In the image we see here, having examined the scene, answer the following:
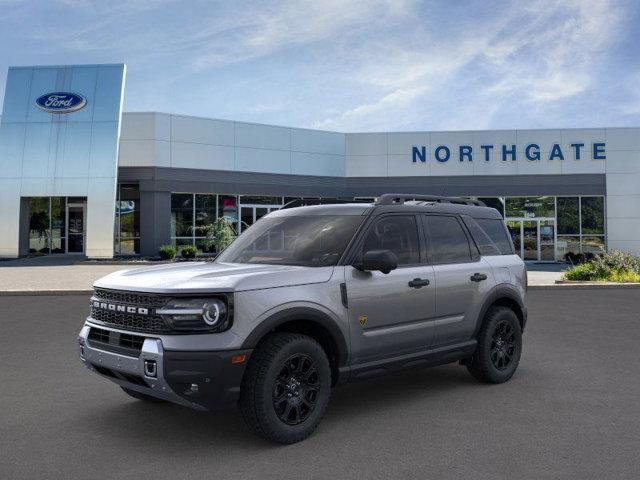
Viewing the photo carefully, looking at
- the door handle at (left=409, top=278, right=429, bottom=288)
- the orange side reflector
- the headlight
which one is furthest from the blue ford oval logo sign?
the orange side reflector

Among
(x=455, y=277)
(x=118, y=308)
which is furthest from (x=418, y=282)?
(x=118, y=308)

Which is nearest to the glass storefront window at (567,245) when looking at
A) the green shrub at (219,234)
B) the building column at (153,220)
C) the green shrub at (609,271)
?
the green shrub at (609,271)

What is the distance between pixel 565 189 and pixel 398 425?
31.3 m

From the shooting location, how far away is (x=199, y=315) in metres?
4.21

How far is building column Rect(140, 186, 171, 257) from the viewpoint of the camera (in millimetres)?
29812

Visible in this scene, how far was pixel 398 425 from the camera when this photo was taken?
16.3ft

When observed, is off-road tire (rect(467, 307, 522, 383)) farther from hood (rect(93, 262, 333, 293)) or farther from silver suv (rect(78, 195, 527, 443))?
hood (rect(93, 262, 333, 293))

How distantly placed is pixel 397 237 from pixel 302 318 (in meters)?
1.49

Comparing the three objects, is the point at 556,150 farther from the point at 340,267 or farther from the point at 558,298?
the point at 340,267

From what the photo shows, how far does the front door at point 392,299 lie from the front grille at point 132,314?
1538 millimetres

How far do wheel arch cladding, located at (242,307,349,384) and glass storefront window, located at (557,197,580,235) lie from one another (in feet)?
102

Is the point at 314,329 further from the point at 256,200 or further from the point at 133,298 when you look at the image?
the point at 256,200

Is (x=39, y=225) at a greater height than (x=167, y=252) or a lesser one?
greater

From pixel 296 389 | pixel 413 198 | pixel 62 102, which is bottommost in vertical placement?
pixel 296 389
